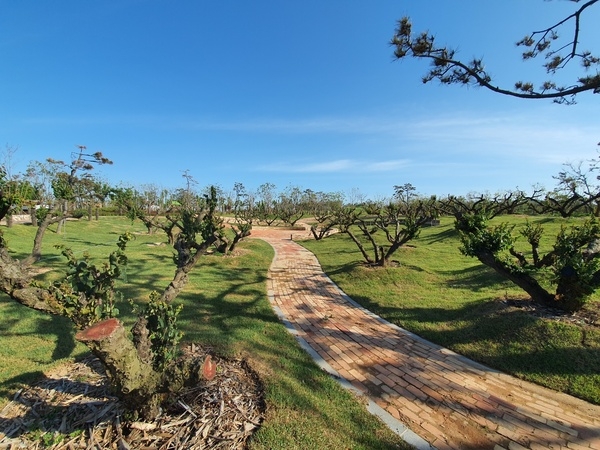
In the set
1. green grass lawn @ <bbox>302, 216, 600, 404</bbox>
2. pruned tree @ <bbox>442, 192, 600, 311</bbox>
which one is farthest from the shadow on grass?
pruned tree @ <bbox>442, 192, 600, 311</bbox>

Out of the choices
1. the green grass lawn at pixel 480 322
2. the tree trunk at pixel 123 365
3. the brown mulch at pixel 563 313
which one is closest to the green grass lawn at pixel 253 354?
the tree trunk at pixel 123 365

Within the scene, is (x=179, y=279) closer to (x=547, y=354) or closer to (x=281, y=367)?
(x=281, y=367)

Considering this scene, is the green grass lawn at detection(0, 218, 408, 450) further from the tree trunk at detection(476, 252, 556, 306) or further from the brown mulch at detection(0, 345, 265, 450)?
the tree trunk at detection(476, 252, 556, 306)

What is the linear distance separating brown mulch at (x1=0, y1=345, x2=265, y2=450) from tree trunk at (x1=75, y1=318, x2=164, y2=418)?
0.86 feet

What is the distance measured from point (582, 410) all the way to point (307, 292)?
17.5 ft

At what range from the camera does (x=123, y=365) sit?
2.11m

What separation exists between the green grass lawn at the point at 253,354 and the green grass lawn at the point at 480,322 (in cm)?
237

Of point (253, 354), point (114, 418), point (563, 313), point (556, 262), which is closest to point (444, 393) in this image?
point (253, 354)

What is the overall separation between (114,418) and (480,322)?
216 inches

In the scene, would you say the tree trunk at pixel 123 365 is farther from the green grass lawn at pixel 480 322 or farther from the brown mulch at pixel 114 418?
the green grass lawn at pixel 480 322

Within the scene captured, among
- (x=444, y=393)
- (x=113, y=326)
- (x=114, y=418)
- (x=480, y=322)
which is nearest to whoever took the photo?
(x=113, y=326)

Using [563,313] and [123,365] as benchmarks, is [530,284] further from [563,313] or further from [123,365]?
[123,365]

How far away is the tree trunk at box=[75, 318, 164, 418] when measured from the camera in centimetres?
195

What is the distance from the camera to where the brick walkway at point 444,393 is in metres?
2.79
